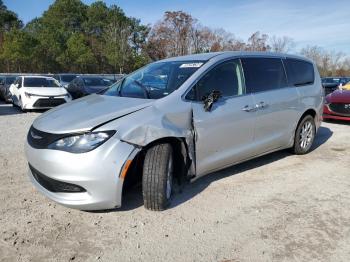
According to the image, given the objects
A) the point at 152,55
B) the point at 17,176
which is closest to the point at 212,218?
the point at 17,176

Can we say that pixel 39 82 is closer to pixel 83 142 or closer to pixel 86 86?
pixel 86 86

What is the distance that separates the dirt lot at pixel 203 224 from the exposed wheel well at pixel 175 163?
0.29 meters

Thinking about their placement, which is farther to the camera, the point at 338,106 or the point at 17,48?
the point at 17,48

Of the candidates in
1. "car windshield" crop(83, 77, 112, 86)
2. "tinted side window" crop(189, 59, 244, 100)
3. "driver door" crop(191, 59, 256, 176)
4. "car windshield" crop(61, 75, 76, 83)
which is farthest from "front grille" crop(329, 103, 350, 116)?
"car windshield" crop(61, 75, 76, 83)

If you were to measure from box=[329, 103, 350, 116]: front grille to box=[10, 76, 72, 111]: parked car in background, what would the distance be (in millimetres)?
8719

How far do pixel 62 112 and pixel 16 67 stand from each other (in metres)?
35.7

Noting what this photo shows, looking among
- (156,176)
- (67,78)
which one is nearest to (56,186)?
(156,176)

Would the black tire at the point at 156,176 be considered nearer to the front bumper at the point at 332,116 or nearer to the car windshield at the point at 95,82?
the front bumper at the point at 332,116

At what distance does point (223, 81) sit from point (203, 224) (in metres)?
1.85

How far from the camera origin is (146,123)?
3.54m

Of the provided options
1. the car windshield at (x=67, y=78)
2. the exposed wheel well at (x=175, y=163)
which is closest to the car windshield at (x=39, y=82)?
the car windshield at (x=67, y=78)

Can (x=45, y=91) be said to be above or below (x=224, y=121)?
below

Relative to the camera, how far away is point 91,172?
10.7 feet

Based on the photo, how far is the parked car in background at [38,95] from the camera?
1204 centimetres
